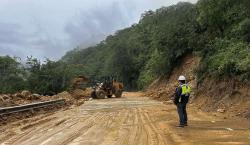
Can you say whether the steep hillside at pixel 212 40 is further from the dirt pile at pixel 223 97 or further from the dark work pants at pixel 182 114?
the dark work pants at pixel 182 114

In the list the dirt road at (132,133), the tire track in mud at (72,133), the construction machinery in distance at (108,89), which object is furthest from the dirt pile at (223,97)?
the construction machinery in distance at (108,89)

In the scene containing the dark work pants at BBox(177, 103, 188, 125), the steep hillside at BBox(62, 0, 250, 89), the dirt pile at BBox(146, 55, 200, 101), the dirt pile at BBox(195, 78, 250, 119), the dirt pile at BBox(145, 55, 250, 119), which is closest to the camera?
the dark work pants at BBox(177, 103, 188, 125)

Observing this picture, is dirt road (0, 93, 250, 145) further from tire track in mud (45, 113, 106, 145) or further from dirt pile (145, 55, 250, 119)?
dirt pile (145, 55, 250, 119)

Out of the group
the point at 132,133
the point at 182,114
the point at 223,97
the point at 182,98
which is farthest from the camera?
the point at 223,97

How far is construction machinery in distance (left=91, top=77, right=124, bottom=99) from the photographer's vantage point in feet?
156

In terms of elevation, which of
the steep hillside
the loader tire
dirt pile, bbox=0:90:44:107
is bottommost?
dirt pile, bbox=0:90:44:107

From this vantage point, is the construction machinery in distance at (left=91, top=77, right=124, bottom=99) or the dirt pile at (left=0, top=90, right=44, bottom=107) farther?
Answer: the construction machinery in distance at (left=91, top=77, right=124, bottom=99)

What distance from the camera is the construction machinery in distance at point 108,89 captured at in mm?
47603

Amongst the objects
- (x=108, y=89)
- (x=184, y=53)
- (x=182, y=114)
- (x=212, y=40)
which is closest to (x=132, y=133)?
(x=182, y=114)

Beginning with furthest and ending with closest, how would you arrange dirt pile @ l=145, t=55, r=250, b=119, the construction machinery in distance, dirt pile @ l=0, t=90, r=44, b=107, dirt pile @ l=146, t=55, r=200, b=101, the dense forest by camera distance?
1. the construction machinery in distance
2. dirt pile @ l=146, t=55, r=200, b=101
3. dirt pile @ l=0, t=90, r=44, b=107
4. the dense forest
5. dirt pile @ l=145, t=55, r=250, b=119

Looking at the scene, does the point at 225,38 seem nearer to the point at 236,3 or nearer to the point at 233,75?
the point at 236,3

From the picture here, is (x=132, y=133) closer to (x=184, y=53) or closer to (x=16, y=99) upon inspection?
(x=16, y=99)

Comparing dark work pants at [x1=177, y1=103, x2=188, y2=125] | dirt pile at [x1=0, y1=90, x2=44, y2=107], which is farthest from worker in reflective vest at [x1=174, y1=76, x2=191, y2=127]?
dirt pile at [x1=0, y1=90, x2=44, y2=107]

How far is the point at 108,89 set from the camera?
49.0 metres
